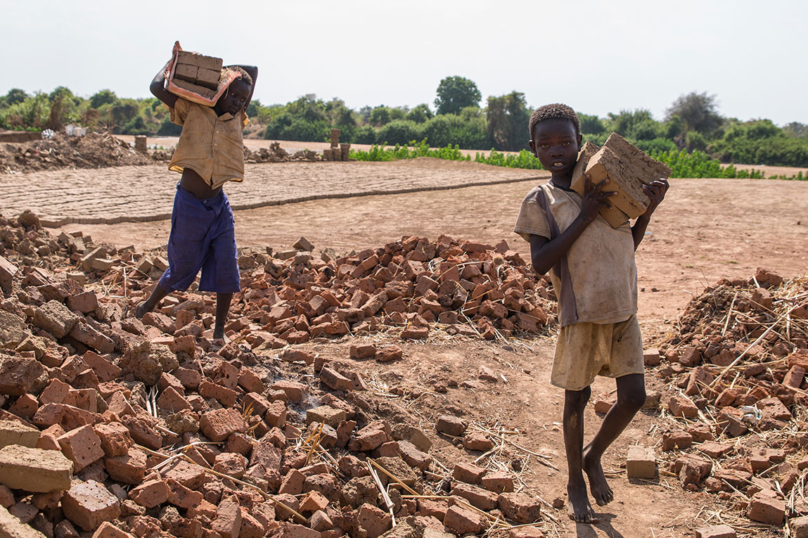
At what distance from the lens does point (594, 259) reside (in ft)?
8.37

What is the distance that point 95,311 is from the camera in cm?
334

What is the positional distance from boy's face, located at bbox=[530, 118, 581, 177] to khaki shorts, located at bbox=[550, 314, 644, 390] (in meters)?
0.65

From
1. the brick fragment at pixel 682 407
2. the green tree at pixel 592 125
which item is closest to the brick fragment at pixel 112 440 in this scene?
the brick fragment at pixel 682 407

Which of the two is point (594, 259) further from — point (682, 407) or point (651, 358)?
point (651, 358)

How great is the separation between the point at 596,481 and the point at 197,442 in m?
1.65

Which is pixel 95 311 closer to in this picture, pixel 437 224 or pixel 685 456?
pixel 685 456

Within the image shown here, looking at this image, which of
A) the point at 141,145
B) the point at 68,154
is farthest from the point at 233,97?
the point at 141,145

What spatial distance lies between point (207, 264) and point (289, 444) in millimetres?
Result: 1656

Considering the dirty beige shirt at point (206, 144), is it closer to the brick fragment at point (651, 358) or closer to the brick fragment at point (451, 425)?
the brick fragment at point (451, 425)

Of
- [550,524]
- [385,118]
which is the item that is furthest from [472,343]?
[385,118]

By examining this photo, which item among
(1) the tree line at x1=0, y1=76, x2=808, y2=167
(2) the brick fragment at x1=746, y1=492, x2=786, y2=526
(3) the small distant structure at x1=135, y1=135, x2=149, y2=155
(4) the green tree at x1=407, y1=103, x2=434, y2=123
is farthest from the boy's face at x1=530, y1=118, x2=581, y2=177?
(4) the green tree at x1=407, y1=103, x2=434, y2=123

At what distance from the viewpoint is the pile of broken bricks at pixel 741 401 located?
112 inches

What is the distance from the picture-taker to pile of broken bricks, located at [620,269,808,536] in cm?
283

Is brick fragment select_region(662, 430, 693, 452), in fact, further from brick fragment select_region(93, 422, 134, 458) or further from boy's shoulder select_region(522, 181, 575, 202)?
brick fragment select_region(93, 422, 134, 458)
